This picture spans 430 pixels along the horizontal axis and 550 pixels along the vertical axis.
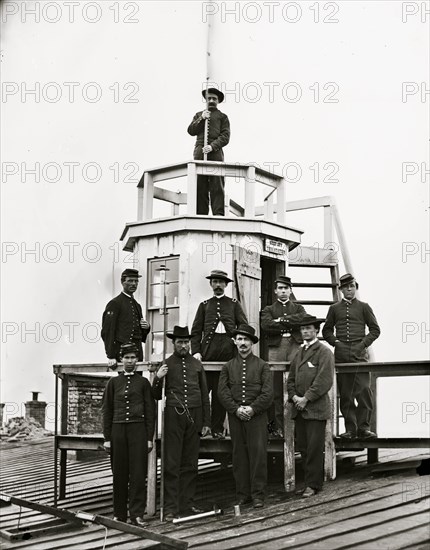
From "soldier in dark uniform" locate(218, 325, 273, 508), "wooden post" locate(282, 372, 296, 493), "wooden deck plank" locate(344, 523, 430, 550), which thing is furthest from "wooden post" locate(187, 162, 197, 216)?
"wooden deck plank" locate(344, 523, 430, 550)

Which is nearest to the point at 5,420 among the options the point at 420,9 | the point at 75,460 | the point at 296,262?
the point at 75,460

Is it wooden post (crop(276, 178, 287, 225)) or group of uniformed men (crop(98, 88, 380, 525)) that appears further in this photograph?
wooden post (crop(276, 178, 287, 225))

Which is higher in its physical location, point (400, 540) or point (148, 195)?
point (148, 195)

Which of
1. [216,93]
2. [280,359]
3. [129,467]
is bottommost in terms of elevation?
[129,467]

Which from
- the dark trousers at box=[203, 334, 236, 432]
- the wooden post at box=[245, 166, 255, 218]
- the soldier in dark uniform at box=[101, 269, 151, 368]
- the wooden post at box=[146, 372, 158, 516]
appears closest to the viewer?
the wooden post at box=[146, 372, 158, 516]

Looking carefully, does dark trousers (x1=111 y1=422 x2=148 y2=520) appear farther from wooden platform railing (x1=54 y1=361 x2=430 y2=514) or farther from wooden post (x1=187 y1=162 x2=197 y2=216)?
wooden post (x1=187 y1=162 x2=197 y2=216)

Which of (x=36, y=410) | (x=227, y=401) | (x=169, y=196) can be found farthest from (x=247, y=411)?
(x=36, y=410)

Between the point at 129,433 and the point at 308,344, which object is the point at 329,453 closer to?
the point at 308,344

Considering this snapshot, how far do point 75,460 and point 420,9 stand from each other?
9.25 m

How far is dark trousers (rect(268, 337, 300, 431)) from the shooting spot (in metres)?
10.0

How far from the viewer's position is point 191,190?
37.7 ft

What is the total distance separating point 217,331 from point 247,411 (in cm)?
142

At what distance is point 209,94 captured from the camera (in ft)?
39.5

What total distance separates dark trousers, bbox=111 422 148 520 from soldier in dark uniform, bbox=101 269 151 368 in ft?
4.38
